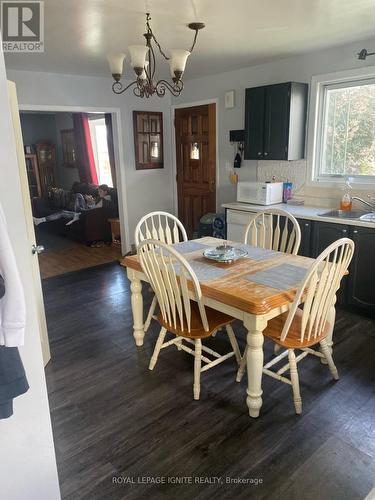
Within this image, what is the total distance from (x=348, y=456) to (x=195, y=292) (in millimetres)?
1124

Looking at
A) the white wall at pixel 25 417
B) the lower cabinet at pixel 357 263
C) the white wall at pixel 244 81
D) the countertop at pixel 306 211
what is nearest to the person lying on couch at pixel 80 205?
the white wall at pixel 244 81

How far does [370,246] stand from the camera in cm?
321

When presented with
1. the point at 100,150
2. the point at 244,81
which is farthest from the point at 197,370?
the point at 100,150

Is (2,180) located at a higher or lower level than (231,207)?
higher

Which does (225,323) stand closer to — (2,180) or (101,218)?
(2,180)

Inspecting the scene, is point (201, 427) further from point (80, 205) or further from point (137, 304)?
point (80, 205)

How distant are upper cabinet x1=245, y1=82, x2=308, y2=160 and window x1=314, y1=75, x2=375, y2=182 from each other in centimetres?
21

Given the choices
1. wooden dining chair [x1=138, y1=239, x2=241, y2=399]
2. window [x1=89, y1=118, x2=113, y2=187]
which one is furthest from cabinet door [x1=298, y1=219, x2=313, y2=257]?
window [x1=89, y1=118, x2=113, y2=187]

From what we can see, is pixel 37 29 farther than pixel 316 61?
No

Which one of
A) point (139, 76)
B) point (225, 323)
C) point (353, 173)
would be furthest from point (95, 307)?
point (353, 173)

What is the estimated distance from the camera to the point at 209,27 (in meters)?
2.86

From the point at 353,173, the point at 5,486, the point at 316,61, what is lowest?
the point at 5,486

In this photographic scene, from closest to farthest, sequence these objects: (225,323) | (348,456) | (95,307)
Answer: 1. (348,456)
2. (225,323)
3. (95,307)

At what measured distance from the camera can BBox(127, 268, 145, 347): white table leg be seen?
280 cm
